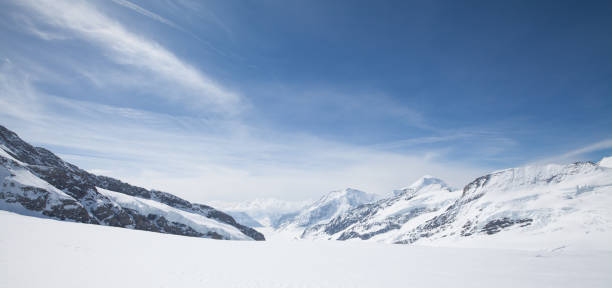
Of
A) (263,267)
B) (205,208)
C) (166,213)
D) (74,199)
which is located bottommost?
(166,213)

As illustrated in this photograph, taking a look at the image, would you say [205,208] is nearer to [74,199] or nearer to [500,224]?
[74,199]

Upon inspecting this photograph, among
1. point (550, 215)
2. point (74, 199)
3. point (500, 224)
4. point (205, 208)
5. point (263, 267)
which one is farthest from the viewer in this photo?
point (205, 208)

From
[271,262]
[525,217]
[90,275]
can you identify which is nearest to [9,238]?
[90,275]

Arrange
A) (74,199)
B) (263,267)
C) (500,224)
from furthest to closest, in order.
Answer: (500,224) → (74,199) → (263,267)

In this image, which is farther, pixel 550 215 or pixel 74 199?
pixel 550 215

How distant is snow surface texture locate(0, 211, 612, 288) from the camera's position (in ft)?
40.3

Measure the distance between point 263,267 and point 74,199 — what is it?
90.5 metres

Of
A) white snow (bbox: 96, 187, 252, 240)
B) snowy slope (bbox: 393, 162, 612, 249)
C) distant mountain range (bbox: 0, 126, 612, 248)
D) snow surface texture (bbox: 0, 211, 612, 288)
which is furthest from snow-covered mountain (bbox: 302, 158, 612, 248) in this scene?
white snow (bbox: 96, 187, 252, 240)

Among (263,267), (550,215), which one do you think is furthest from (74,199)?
(550,215)

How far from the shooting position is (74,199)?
74375 millimetres

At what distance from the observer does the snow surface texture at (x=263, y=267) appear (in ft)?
40.3

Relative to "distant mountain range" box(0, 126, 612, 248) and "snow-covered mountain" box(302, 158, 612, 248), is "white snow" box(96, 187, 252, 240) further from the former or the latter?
"snow-covered mountain" box(302, 158, 612, 248)

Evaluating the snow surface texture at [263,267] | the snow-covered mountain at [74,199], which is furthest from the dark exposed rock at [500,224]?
the snow surface texture at [263,267]

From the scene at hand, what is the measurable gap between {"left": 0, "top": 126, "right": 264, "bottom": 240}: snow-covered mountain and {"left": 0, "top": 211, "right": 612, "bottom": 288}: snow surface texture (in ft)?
200
